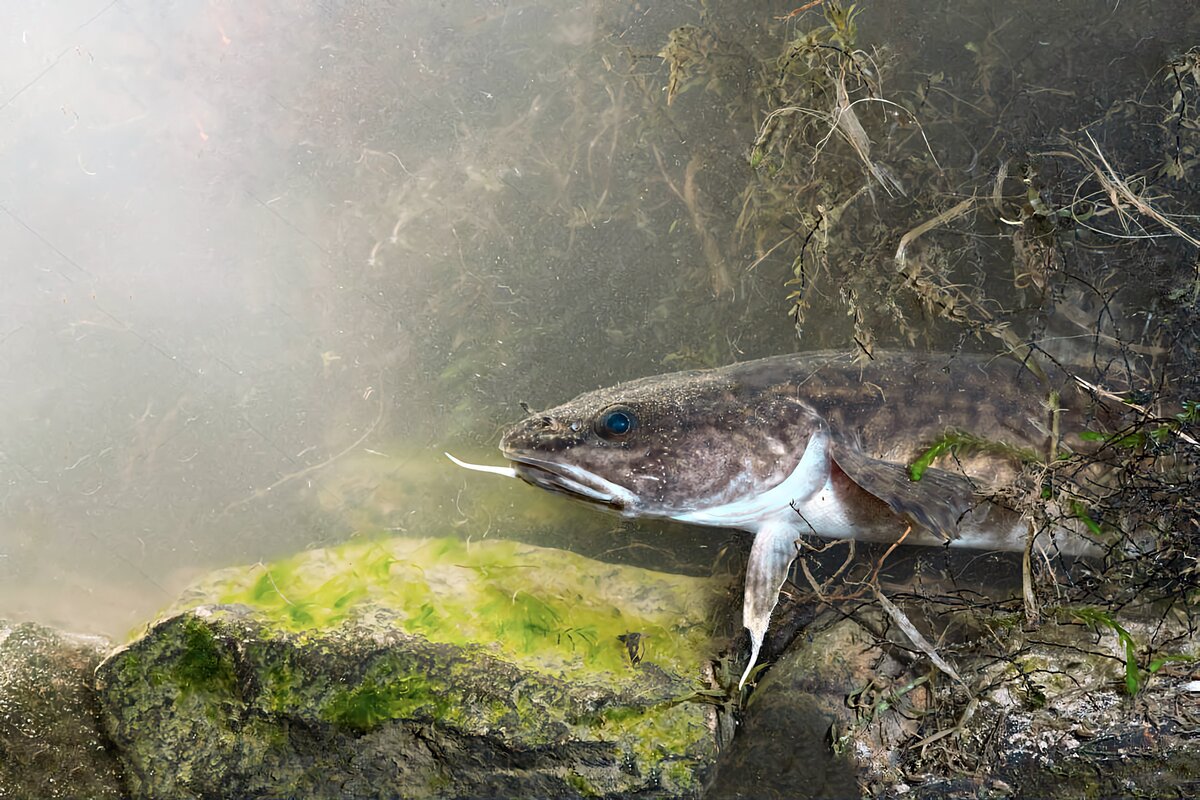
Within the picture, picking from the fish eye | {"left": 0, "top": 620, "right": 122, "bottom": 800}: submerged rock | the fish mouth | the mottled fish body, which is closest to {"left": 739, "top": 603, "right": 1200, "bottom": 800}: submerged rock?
the mottled fish body

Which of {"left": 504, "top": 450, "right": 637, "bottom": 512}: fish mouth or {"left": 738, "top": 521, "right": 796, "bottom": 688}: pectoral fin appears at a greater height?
{"left": 504, "top": 450, "right": 637, "bottom": 512}: fish mouth

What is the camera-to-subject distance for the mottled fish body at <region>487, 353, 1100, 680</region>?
11.2 feet

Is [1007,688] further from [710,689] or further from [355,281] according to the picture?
[355,281]

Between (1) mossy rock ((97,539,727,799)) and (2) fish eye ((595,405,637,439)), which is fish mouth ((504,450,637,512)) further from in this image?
(1) mossy rock ((97,539,727,799))

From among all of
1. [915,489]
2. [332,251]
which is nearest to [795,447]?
[915,489]

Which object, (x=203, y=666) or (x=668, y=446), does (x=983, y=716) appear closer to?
(x=668, y=446)

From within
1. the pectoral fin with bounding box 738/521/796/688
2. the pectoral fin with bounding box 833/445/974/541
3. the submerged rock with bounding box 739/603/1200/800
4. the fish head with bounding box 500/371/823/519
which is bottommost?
the submerged rock with bounding box 739/603/1200/800

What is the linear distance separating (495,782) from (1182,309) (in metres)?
3.81

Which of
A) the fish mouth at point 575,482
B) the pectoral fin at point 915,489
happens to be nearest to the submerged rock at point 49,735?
the fish mouth at point 575,482

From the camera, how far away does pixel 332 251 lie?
4223mm

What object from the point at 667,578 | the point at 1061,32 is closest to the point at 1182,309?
the point at 1061,32

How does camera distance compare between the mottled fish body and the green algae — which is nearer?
the green algae

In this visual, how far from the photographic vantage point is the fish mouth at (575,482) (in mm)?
3416

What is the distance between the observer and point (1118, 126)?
13.0 ft
